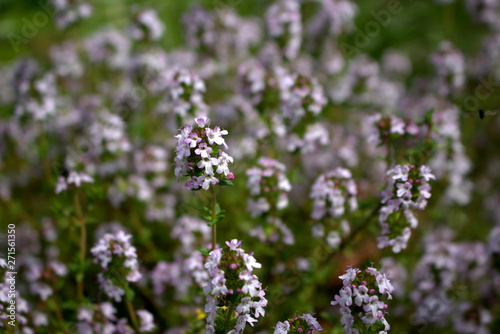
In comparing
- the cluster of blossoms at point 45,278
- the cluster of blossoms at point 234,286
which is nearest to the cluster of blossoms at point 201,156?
the cluster of blossoms at point 234,286

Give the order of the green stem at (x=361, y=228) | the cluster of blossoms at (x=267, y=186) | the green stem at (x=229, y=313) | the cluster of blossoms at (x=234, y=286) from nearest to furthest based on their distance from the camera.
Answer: the cluster of blossoms at (x=234, y=286), the green stem at (x=229, y=313), the green stem at (x=361, y=228), the cluster of blossoms at (x=267, y=186)

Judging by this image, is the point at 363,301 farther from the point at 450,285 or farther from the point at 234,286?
the point at 450,285

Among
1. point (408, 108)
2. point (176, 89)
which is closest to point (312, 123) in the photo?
point (176, 89)

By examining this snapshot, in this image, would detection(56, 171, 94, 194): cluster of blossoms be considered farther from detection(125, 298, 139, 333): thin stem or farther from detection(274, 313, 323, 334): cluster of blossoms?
detection(274, 313, 323, 334): cluster of blossoms

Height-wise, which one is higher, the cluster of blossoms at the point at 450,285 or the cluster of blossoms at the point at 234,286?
the cluster of blossoms at the point at 450,285

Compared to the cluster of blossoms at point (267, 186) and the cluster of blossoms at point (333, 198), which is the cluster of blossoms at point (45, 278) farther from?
the cluster of blossoms at point (333, 198)

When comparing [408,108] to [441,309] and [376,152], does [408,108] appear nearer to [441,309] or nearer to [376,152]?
[376,152]

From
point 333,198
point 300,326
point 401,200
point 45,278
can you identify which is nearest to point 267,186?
point 333,198

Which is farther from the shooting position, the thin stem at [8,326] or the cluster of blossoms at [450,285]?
the cluster of blossoms at [450,285]
